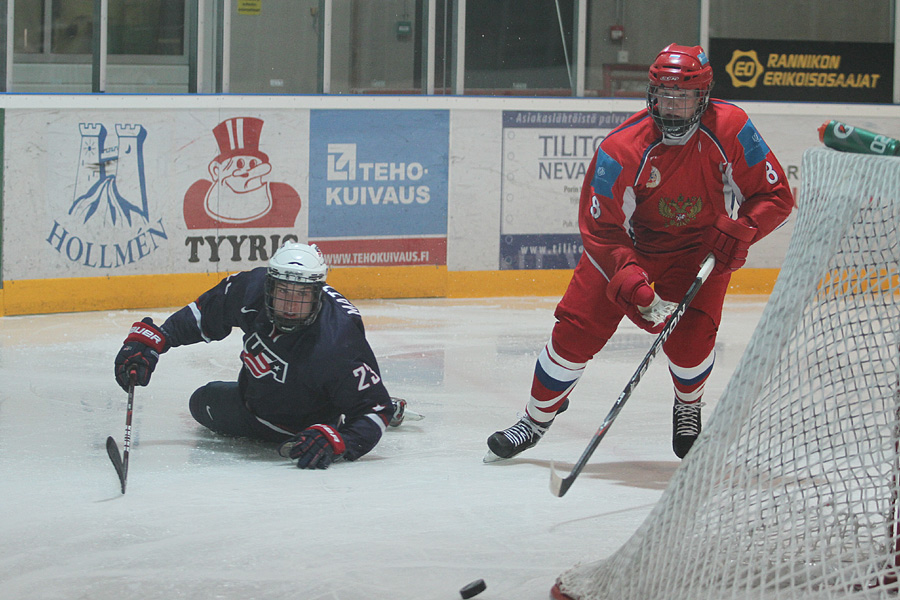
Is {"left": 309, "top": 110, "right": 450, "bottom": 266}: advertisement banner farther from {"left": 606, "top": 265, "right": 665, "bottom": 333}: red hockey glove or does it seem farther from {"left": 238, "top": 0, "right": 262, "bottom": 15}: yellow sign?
{"left": 606, "top": 265, "right": 665, "bottom": 333}: red hockey glove

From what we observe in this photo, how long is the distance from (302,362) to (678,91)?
1.27 meters

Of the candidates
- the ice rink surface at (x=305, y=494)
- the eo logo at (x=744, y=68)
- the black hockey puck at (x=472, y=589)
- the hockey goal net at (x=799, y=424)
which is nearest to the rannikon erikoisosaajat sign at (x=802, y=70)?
the eo logo at (x=744, y=68)

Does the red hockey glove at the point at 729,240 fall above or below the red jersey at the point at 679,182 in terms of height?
below

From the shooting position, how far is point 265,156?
646cm

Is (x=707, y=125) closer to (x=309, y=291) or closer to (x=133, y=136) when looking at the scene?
(x=309, y=291)

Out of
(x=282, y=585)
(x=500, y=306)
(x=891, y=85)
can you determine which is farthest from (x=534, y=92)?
(x=282, y=585)

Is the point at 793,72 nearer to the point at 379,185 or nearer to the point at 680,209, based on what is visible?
the point at 379,185

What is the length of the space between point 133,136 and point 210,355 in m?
1.64

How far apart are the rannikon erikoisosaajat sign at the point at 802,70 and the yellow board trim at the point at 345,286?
1.34 m

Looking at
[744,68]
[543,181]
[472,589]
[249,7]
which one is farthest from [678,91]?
[744,68]

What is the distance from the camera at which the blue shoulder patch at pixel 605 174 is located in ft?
10.6

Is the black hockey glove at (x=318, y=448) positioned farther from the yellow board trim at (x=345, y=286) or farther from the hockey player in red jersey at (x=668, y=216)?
the yellow board trim at (x=345, y=286)

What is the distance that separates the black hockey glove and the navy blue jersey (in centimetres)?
4

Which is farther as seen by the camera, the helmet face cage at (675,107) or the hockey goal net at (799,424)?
the helmet face cage at (675,107)
